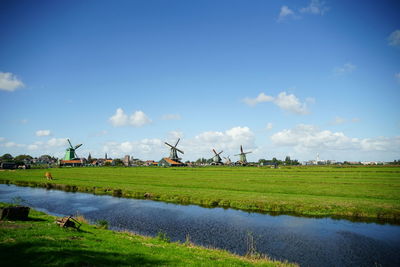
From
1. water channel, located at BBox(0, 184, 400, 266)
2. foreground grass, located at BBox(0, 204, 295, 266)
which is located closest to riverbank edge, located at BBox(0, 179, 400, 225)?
water channel, located at BBox(0, 184, 400, 266)

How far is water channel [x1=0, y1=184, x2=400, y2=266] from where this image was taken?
2105cm

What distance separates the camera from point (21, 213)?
2212 cm

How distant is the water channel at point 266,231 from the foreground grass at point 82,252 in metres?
5.75

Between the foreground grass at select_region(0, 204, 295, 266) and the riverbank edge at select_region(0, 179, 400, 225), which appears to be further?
the riverbank edge at select_region(0, 179, 400, 225)

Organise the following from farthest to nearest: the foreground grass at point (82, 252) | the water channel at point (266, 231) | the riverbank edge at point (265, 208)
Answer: the riverbank edge at point (265, 208)
the water channel at point (266, 231)
the foreground grass at point (82, 252)

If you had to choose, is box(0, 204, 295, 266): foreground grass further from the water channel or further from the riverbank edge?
the riverbank edge

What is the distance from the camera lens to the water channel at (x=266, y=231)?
21047 mm

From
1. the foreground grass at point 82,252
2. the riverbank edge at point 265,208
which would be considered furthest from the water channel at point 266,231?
the foreground grass at point 82,252

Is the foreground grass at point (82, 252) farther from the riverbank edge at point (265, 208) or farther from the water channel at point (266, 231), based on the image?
the riverbank edge at point (265, 208)

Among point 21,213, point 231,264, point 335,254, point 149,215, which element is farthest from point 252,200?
point 21,213

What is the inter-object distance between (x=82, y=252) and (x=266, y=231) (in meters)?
19.2

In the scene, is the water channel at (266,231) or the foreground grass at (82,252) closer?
the foreground grass at (82,252)

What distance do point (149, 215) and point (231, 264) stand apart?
20.8m

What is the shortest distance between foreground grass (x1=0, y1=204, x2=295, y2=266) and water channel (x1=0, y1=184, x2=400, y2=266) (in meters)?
5.75
